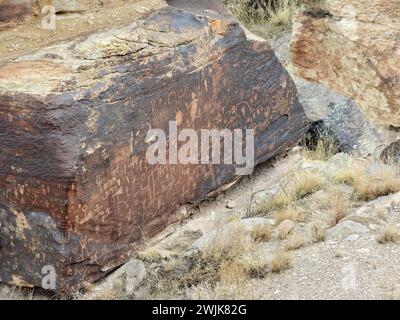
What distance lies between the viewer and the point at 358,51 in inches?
294

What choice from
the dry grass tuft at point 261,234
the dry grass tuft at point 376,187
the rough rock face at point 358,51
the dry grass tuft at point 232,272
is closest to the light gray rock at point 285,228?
the dry grass tuft at point 261,234

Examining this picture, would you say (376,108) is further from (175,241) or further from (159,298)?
(159,298)

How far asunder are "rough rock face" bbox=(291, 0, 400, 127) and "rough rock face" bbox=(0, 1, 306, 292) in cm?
242

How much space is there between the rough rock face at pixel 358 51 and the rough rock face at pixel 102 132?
2.42 meters

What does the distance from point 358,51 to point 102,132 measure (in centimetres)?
385

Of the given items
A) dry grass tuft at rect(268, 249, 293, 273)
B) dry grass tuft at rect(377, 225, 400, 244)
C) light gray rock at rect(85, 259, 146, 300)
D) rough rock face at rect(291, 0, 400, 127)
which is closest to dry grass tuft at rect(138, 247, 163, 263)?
light gray rock at rect(85, 259, 146, 300)

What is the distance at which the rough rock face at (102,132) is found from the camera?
4129mm

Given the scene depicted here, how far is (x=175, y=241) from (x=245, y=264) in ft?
2.41

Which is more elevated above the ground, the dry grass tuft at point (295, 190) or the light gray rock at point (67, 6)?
the light gray rock at point (67, 6)

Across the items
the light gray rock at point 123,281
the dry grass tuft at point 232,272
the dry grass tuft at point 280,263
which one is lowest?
the light gray rock at point 123,281

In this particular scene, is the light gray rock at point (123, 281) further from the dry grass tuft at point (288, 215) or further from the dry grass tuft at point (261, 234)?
the dry grass tuft at point (288, 215)

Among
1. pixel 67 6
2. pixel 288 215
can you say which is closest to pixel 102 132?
pixel 67 6

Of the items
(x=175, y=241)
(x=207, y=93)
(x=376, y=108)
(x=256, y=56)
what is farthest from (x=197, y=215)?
(x=376, y=108)

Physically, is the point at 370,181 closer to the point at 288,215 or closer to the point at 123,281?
the point at 288,215
